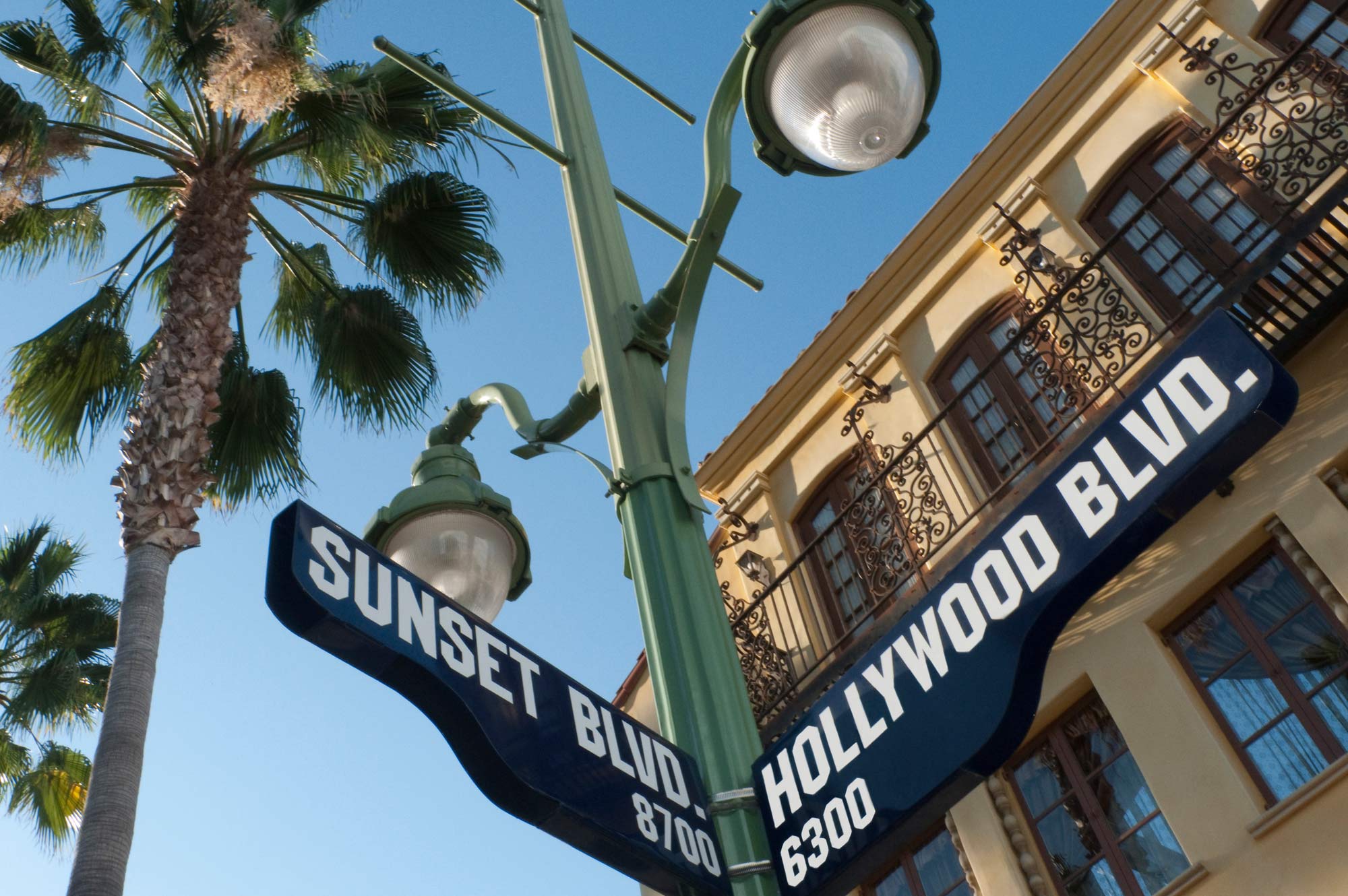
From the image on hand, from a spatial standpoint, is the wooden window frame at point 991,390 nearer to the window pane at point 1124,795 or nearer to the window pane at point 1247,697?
the window pane at point 1247,697

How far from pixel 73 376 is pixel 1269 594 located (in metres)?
10.5

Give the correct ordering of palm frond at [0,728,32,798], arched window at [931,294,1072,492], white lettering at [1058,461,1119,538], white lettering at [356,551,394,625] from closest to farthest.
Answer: white lettering at [1058,461,1119,538] → white lettering at [356,551,394,625] → arched window at [931,294,1072,492] → palm frond at [0,728,32,798]

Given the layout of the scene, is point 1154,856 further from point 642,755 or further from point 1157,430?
point 1157,430

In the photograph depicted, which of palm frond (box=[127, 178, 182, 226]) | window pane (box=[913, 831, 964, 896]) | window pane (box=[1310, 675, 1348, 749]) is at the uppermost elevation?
palm frond (box=[127, 178, 182, 226])

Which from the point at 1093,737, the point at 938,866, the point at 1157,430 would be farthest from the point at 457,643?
the point at 938,866

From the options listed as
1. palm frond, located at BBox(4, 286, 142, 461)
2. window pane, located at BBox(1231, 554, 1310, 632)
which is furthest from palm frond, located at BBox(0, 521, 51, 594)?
window pane, located at BBox(1231, 554, 1310, 632)

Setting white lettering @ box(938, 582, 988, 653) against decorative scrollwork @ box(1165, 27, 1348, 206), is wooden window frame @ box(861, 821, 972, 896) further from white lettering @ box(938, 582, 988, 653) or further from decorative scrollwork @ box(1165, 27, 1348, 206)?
white lettering @ box(938, 582, 988, 653)

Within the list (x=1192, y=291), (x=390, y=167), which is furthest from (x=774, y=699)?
(x=390, y=167)

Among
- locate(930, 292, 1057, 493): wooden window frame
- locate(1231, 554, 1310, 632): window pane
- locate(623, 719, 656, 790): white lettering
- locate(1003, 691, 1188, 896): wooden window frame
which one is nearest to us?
locate(623, 719, 656, 790): white lettering

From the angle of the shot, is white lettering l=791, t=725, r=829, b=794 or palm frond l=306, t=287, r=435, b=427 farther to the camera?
palm frond l=306, t=287, r=435, b=427

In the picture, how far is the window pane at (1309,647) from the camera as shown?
8672mm

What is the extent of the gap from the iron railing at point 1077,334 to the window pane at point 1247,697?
211 cm

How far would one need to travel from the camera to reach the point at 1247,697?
9.09 m

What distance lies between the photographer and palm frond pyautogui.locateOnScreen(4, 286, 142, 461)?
38.9 feet
